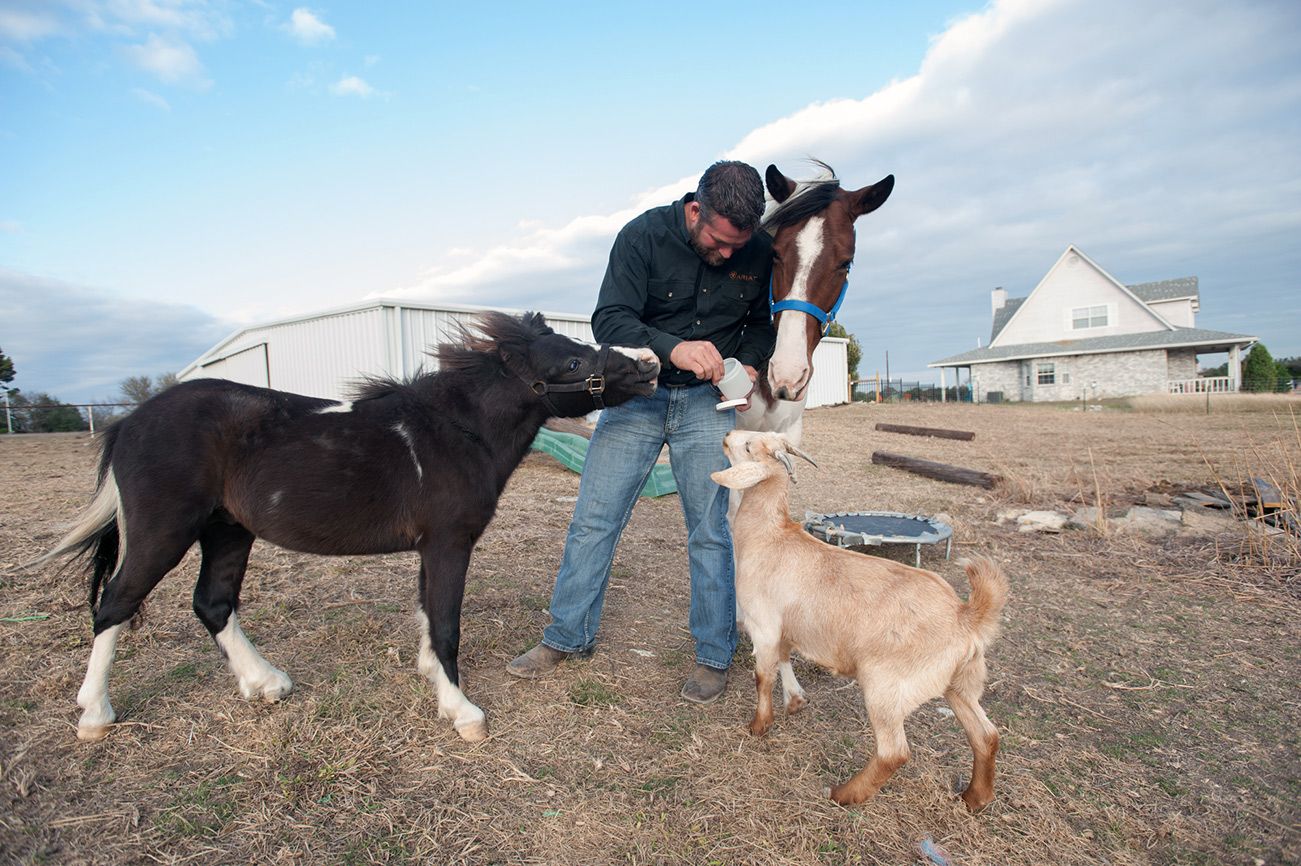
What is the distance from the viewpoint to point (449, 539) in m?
3.42

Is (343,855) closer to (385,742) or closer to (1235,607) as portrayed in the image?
(385,742)

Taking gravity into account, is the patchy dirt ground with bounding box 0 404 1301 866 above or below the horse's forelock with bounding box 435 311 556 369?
below

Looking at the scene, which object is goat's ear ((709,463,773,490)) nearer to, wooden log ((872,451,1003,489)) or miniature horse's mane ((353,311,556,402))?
miniature horse's mane ((353,311,556,402))

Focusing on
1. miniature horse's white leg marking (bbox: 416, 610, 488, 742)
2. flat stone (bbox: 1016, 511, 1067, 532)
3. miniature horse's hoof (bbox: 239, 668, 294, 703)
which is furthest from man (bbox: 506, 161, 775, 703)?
flat stone (bbox: 1016, 511, 1067, 532)

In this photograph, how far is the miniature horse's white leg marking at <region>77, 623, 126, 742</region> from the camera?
124 inches

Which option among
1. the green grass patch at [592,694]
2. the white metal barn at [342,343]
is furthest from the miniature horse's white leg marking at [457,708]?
the white metal barn at [342,343]

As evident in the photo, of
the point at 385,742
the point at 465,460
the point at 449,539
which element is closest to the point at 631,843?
the point at 385,742

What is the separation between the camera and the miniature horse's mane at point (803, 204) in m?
4.26

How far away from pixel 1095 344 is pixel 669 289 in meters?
38.6

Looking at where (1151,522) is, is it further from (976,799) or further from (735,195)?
(735,195)

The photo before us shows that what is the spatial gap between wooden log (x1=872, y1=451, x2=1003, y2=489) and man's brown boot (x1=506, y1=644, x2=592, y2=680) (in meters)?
8.29

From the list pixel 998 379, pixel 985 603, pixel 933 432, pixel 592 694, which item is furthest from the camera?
pixel 998 379

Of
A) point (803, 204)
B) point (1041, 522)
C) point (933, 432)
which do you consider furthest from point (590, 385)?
point (933, 432)

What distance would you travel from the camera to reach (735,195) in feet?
11.0
